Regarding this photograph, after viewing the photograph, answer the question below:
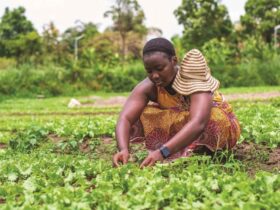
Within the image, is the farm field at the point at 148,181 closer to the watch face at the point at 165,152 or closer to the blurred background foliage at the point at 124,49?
the watch face at the point at 165,152

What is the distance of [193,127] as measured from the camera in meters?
4.59

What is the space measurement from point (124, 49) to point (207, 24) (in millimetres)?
5968

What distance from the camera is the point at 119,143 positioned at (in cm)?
492

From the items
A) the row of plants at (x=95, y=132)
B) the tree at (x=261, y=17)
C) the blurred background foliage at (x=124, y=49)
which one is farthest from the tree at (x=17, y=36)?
the row of plants at (x=95, y=132)

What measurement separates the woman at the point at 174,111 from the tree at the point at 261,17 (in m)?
36.6

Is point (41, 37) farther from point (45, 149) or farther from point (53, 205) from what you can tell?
point (53, 205)

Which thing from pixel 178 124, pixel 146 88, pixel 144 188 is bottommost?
pixel 144 188

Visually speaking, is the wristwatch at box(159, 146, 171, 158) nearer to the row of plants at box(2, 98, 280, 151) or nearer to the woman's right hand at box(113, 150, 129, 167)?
the woman's right hand at box(113, 150, 129, 167)

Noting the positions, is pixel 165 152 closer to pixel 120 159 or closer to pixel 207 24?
pixel 120 159

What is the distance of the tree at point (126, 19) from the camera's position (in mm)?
38094

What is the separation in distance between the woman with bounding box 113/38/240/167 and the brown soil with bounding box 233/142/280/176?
270mm

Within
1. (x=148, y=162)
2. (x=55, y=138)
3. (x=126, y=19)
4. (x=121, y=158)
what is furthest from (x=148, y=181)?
(x=126, y=19)

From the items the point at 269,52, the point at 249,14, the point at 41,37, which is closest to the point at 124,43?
the point at 41,37

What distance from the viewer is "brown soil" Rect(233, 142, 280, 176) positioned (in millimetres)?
4977
